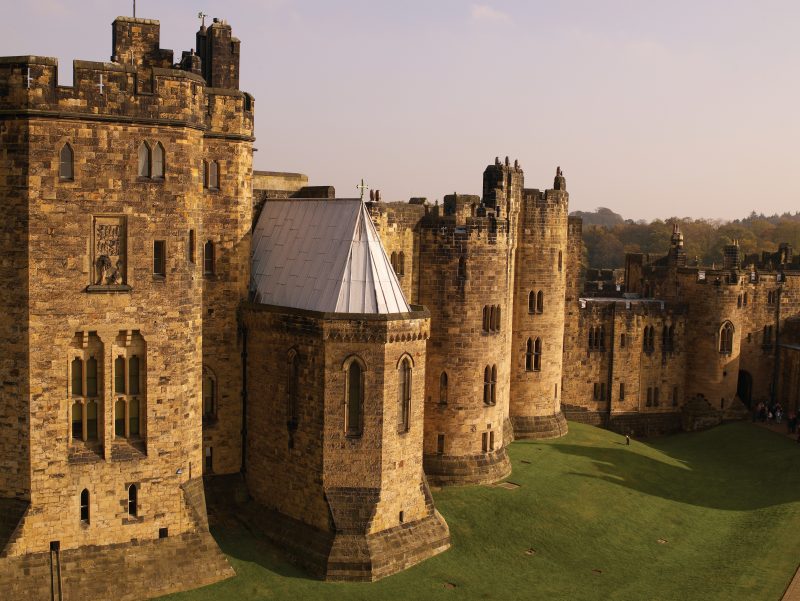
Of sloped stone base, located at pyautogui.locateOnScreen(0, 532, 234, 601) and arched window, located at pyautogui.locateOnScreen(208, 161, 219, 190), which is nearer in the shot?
sloped stone base, located at pyautogui.locateOnScreen(0, 532, 234, 601)

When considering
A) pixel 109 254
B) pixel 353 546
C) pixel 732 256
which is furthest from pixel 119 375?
pixel 732 256

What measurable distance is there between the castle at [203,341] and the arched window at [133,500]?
52 millimetres

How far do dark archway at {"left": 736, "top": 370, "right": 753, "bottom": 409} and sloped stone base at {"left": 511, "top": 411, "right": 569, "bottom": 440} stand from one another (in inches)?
700

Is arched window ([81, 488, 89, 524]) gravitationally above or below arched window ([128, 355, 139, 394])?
below

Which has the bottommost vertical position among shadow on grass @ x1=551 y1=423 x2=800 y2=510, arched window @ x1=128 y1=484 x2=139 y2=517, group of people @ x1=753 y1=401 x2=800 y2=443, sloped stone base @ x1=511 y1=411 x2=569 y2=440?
shadow on grass @ x1=551 y1=423 x2=800 y2=510

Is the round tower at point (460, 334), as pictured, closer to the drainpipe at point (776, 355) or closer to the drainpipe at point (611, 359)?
the drainpipe at point (611, 359)

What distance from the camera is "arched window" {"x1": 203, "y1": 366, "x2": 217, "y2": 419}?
99.9 feet

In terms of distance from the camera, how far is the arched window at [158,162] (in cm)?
2544

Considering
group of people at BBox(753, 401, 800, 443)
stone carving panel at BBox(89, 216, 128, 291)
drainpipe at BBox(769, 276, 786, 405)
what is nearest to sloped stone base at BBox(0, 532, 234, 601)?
stone carving panel at BBox(89, 216, 128, 291)

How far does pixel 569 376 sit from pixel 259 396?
2522cm

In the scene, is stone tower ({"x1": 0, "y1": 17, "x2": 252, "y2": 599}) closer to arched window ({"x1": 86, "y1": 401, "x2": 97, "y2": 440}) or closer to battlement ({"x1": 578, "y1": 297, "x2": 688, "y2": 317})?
arched window ({"x1": 86, "y1": 401, "x2": 97, "y2": 440})

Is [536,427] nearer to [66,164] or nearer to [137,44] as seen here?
[137,44]

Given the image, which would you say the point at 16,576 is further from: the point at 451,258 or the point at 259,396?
the point at 451,258

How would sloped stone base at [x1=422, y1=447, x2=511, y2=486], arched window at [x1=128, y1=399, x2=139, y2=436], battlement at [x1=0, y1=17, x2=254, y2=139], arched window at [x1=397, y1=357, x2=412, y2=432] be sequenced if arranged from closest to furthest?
battlement at [x1=0, y1=17, x2=254, y2=139]
arched window at [x1=128, y1=399, x2=139, y2=436]
arched window at [x1=397, y1=357, x2=412, y2=432]
sloped stone base at [x1=422, y1=447, x2=511, y2=486]
